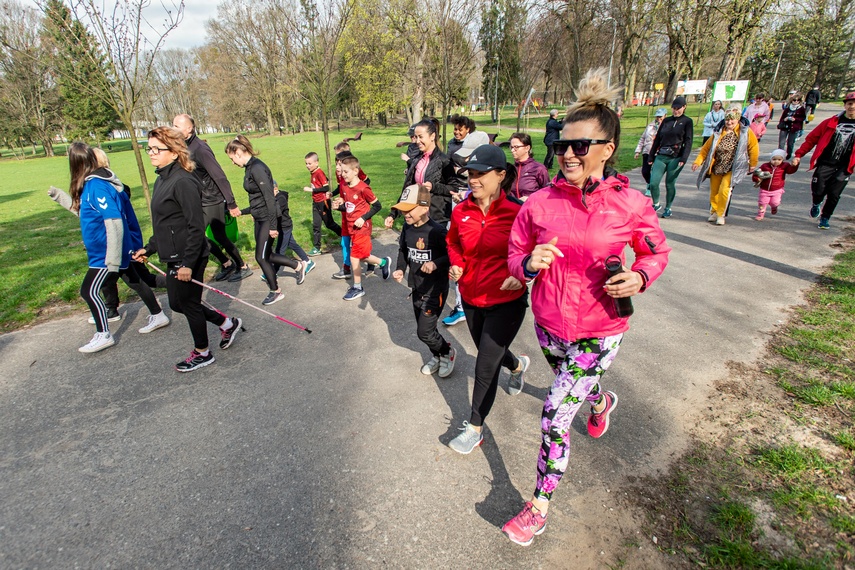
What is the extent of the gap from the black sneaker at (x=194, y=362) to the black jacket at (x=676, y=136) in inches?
351

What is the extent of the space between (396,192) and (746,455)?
36.6ft

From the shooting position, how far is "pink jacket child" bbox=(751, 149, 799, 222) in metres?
7.64

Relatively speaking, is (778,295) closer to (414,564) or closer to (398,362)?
(398,362)

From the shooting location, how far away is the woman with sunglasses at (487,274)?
279cm

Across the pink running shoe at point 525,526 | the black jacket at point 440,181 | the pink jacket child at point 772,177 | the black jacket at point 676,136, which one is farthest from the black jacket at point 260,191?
the pink jacket child at point 772,177

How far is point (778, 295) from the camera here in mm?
5254

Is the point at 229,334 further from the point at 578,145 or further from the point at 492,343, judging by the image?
the point at 578,145

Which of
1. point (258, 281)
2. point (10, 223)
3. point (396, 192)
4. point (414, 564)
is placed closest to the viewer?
point (414, 564)

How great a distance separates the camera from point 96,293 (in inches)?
175

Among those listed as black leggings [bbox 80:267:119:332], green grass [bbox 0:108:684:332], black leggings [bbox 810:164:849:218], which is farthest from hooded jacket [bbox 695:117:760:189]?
black leggings [bbox 80:267:119:332]

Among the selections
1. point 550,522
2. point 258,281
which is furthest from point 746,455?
point 258,281

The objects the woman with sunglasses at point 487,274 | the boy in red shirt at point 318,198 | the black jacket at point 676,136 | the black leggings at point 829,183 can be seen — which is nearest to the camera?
the woman with sunglasses at point 487,274

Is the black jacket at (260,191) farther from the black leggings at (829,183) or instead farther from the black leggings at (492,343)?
the black leggings at (829,183)

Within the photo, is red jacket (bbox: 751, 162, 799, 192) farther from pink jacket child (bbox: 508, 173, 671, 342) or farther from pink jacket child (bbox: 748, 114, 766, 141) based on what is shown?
pink jacket child (bbox: 508, 173, 671, 342)
